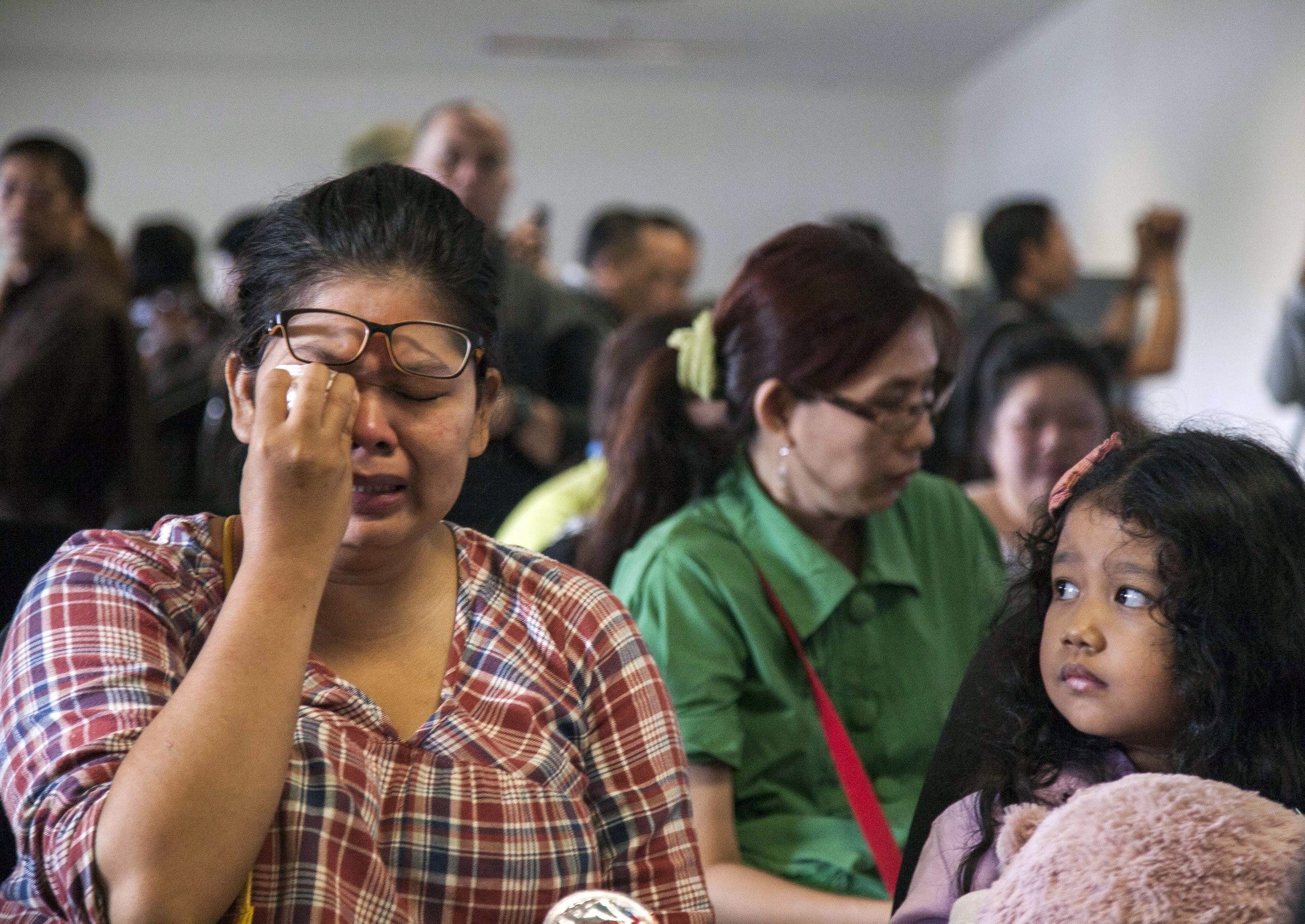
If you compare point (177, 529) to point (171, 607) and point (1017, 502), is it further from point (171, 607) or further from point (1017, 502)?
point (1017, 502)

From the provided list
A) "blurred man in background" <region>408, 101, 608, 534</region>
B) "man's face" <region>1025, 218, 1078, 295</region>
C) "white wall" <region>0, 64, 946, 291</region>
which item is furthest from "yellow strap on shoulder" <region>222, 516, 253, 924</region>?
"white wall" <region>0, 64, 946, 291</region>

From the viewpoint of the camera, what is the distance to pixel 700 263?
997cm

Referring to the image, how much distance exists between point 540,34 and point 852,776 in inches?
299

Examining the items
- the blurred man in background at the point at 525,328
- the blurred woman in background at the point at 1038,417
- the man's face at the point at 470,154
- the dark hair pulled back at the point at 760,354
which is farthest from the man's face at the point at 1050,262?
the dark hair pulled back at the point at 760,354

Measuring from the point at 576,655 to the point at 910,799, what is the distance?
674mm

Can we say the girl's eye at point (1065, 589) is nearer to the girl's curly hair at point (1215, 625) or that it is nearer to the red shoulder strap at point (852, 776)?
the girl's curly hair at point (1215, 625)

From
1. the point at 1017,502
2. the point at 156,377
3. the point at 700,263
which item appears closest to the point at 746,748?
the point at 1017,502

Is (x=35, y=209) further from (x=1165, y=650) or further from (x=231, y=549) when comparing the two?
(x=1165, y=650)

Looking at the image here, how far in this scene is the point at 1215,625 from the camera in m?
1.06

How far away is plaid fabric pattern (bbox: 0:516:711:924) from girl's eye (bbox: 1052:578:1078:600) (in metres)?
0.37

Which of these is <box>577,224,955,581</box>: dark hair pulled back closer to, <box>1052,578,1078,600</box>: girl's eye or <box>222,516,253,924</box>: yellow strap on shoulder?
<box>1052,578,1078,600</box>: girl's eye

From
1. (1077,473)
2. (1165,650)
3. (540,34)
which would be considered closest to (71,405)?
(1077,473)

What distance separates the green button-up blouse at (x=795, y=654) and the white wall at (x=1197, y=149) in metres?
2.86

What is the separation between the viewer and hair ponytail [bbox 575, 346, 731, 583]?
5.94 ft
